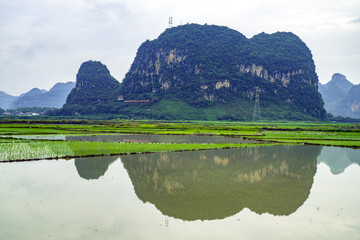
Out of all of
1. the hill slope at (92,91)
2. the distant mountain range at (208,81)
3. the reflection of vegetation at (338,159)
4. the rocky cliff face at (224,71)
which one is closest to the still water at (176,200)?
the reflection of vegetation at (338,159)

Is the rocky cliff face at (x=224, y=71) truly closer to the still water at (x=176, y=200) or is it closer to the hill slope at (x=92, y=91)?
the hill slope at (x=92, y=91)

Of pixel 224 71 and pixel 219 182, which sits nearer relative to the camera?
pixel 219 182

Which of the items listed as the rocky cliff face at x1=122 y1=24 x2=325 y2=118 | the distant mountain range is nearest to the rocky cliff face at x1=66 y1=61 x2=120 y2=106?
the distant mountain range

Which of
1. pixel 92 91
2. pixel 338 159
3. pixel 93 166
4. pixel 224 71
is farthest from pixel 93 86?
pixel 338 159

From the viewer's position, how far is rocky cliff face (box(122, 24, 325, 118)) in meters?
133

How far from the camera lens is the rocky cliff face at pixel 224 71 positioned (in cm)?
13288

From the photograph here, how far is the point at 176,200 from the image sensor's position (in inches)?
505

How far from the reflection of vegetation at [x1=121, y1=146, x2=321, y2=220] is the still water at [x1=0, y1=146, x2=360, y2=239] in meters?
0.05

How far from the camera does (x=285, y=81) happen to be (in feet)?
465

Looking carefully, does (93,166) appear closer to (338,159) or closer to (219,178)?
(219,178)

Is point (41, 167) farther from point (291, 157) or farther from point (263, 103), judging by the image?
point (263, 103)

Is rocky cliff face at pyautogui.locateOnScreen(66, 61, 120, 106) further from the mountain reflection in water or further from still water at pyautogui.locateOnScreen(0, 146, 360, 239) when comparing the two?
still water at pyautogui.locateOnScreen(0, 146, 360, 239)

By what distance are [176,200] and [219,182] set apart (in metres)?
3.95

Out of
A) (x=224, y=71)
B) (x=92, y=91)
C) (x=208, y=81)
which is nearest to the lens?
(x=208, y=81)
